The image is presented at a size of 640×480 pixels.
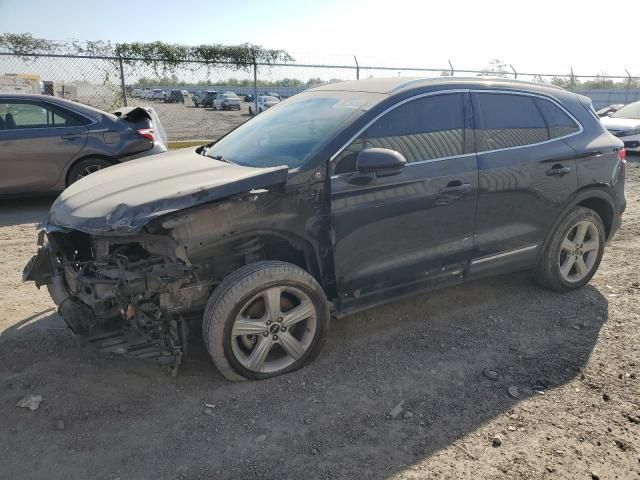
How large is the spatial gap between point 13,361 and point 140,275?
124 centimetres

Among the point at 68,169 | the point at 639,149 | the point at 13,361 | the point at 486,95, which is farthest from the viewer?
the point at 639,149

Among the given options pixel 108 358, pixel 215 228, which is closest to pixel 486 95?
pixel 215 228

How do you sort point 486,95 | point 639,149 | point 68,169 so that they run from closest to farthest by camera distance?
point 486,95, point 68,169, point 639,149

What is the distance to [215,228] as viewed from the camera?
2.96m

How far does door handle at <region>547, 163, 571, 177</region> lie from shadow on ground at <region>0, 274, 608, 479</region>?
114cm

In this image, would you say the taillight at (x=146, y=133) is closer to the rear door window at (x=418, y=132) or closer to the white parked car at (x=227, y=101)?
the rear door window at (x=418, y=132)

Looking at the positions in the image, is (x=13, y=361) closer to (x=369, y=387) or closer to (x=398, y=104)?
(x=369, y=387)

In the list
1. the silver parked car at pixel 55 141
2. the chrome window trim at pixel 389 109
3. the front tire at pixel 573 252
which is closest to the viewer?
the chrome window trim at pixel 389 109

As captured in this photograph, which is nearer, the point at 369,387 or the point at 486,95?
the point at 369,387

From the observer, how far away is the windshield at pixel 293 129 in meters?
3.38

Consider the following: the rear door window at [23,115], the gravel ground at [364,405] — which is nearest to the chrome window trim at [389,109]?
the gravel ground at [364,405]

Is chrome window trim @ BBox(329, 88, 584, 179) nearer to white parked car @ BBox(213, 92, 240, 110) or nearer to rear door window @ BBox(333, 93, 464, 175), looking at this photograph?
rear door window @ BBox(333, 93, 464, 175)

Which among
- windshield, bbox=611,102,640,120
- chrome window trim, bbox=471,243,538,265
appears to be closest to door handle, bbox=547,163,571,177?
chrome window trim, bbox=471,243,538,265

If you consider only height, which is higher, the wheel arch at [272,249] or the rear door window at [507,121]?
the rear door window at [507,121]
